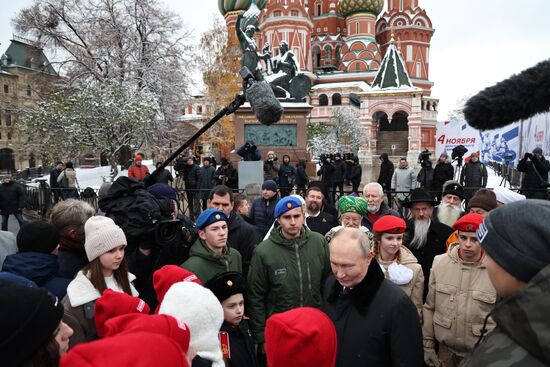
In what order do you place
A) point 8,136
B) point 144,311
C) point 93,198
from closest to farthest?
point 144,311, point 93,198, point 8,136

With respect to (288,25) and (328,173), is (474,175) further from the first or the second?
(288,25)

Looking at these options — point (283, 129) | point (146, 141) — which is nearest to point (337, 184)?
point (283, 129)

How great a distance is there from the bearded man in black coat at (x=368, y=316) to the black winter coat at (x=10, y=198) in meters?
11.1

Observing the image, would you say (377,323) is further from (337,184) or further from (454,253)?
(337,184)

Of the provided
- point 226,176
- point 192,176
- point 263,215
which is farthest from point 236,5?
point 263,215

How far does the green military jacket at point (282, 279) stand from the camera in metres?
3.51

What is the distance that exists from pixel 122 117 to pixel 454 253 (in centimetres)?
1808

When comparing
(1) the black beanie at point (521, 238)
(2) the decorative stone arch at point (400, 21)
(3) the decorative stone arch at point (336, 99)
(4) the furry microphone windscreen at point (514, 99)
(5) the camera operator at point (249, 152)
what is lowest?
(1) the black beanie at point (521, 238)

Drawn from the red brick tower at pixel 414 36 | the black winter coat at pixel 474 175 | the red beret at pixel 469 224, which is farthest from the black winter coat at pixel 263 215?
the red brick tower at pixel 414 36

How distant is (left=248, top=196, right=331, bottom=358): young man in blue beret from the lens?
351 cm

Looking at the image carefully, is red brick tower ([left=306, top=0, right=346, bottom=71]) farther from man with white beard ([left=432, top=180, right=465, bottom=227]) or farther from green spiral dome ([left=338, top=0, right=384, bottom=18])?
man with white beard ([left=432, top=180, right=465, bottom=227])

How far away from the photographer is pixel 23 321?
1.35 m

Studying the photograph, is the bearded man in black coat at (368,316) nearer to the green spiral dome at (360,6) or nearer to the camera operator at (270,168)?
the camera operator at (270,168)

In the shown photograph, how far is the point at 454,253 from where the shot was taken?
3.23m
